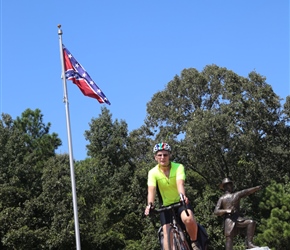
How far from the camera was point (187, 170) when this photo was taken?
30.3m

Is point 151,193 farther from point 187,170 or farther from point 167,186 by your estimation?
point 187,170

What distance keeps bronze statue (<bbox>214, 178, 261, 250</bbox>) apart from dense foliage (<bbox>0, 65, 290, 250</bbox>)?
1070 cm

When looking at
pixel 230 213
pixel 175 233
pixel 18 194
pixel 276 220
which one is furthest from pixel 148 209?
pixel 18 194

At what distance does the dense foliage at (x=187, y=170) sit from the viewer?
27.1m

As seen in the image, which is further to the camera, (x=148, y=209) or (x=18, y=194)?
(x=18, y=194)

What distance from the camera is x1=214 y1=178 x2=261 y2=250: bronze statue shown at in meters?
14.4

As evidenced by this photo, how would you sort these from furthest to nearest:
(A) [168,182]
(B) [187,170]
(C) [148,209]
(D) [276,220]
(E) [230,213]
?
1. (B) [187,170]
2. (D) [276,220]
3. (E) [230,213]
4. (A) [168,182]
5. (C) [148,209]

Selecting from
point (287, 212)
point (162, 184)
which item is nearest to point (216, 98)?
point (287, 212)

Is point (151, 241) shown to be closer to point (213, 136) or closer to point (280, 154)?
point (213, 136)

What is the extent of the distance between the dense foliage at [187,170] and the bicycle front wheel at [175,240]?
18.1 metres

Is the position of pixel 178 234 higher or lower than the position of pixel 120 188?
lower

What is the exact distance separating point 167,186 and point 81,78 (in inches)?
289

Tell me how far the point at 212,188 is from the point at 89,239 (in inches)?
237

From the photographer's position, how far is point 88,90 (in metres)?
14.4
